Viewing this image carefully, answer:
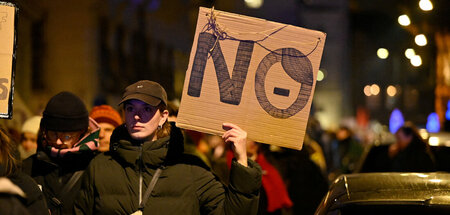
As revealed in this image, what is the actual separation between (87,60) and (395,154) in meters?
11.9

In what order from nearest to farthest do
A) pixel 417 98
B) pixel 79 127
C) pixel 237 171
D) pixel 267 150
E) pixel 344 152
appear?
pixel 237 171 < pixel 79 127 < pixel 267 150 < pixel 344 152 < pixel 417 98

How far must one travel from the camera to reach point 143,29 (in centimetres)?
2288

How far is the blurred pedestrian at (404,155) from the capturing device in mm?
8933

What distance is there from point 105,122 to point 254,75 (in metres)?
2.34

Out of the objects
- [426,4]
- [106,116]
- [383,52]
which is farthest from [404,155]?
[383,52]

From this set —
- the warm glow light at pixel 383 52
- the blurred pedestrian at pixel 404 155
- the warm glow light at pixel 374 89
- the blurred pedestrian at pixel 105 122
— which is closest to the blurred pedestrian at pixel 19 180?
the blurred pedestrian at pixel 105 122

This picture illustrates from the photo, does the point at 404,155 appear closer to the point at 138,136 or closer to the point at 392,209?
the point at 392,209

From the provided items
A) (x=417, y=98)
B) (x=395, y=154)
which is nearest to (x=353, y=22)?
(x=417, y=98)

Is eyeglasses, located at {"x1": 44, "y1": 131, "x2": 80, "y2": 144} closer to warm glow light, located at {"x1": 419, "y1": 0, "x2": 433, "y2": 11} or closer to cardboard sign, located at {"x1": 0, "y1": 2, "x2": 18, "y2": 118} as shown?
cardboard sign, located at {"x1": 0, "y1": 2, "x2": 18, "y2": 118}

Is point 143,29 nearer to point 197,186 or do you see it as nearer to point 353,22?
point 197,186

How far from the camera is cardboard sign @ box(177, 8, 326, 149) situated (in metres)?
4.80

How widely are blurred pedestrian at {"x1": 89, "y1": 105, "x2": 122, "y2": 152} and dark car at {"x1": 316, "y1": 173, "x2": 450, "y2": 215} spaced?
7.70 ft

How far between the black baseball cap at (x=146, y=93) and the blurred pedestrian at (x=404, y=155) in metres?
4.81

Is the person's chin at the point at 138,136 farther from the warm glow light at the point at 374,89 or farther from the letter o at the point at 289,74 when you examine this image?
the warm glow light at the point at 374,89
